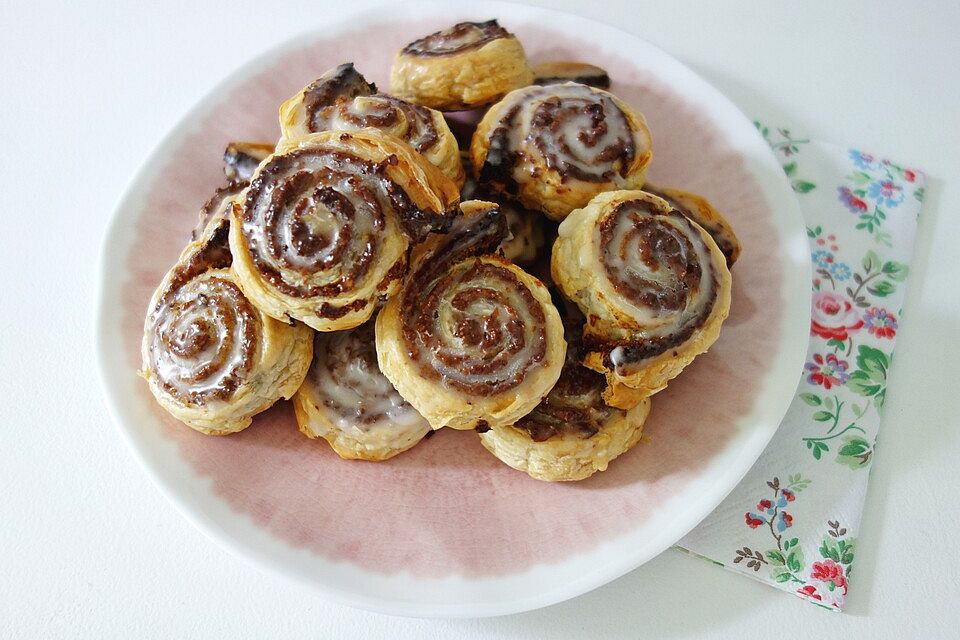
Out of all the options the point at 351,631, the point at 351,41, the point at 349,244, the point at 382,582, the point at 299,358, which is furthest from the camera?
the point at 351,41

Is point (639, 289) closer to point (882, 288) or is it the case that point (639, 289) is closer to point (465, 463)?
point (465, 463)

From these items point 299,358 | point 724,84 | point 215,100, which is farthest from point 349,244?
point 724,84

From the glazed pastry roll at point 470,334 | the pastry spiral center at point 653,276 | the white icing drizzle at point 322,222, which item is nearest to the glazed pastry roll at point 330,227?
the white icing drizzle at point 322,222

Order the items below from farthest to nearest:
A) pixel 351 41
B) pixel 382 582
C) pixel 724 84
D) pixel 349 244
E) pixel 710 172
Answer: pixel 724 84 → pixel 351 41 → pixel 710 172 → pixel 382 582 → pixel 349 244

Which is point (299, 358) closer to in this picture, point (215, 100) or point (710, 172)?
point (215, 100)

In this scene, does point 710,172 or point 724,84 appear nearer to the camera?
point 710,172

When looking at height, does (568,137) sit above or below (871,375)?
above

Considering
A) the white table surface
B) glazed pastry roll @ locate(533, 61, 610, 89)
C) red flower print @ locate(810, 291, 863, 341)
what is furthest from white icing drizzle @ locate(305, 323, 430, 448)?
red flower print @ locate(810, 291, 863, 341)

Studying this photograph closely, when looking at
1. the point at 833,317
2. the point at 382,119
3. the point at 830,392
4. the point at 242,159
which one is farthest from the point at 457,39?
the point at 830,392
